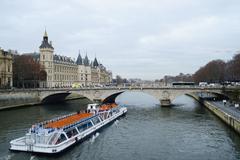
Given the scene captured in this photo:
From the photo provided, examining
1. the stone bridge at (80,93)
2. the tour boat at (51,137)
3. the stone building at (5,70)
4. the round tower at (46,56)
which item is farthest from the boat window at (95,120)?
the round tower at (46,56)

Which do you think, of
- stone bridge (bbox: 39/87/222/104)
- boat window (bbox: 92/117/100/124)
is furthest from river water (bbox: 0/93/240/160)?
stone bridge (bbox: 39/87/222/104)

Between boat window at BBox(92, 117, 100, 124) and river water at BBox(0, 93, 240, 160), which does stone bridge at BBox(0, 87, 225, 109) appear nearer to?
river water at BBox(0, 93, 240, 160)

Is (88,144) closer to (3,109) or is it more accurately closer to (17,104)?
(3,109)

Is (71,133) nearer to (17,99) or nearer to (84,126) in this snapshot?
(84,126)

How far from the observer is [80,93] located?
7119 cm

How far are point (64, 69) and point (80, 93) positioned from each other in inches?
2064

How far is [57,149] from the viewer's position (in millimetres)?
26297

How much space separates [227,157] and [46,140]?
53.4 feet

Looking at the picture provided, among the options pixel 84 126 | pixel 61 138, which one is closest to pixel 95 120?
pixel 84 126

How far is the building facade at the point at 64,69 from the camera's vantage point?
10556cm

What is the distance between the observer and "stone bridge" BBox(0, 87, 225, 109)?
205 ft

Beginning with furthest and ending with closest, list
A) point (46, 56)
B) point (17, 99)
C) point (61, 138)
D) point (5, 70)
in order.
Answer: point (46, 56) → point (5, 70) → point (17, 99) → point (61, 138)

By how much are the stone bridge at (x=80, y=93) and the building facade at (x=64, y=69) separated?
2902cm

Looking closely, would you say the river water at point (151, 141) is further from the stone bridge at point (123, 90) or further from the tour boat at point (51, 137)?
the stone bridge at point (123, 90)
